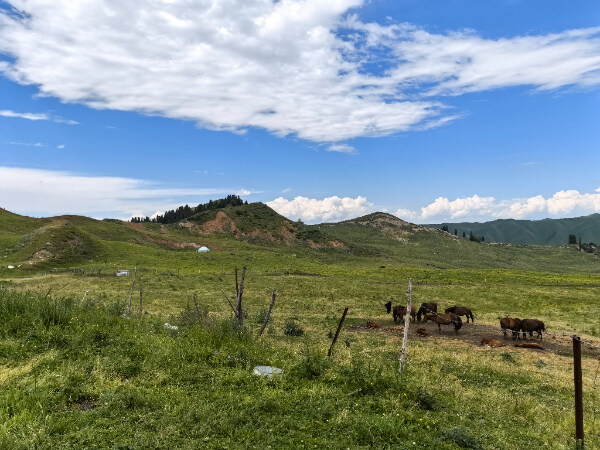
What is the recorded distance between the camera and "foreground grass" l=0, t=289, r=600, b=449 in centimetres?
654

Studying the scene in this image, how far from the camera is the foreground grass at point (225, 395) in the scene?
6543 mm

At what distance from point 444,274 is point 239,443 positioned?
190 ft

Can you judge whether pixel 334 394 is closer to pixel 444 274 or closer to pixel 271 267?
pixel 271 267

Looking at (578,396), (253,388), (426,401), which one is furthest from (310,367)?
(578,396)

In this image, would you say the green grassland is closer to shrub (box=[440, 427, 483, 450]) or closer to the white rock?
shrub (box=[440, 427, 483, 450])

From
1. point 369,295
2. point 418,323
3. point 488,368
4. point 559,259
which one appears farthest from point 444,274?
point 559,259

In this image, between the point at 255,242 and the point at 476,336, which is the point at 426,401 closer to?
the point at 476,336

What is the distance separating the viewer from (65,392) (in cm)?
778

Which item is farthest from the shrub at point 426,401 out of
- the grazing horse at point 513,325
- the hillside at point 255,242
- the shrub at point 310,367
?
the hillside at point 255,242

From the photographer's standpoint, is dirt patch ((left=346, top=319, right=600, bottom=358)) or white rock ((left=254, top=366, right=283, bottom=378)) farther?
dirt patch ((left=346, top=319, right=600, bottom=358))

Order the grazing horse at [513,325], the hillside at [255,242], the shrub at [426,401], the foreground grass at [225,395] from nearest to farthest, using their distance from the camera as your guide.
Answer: the foreground grass at [225,395] → the shrub at [426,401] → the grazing horse at [513,325] → the hillside at [255,242]

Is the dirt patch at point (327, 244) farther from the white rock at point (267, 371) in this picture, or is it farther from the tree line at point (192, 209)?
the white rock at point (267, 371)

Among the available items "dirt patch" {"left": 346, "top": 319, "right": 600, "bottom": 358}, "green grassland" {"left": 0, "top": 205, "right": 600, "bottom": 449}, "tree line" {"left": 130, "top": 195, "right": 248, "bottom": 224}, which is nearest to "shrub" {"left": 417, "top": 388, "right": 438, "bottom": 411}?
"green grassland" {"left": 0, "top": 205, "right": 600, "bottom": 449}

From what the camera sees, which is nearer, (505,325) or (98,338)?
(98,338)
